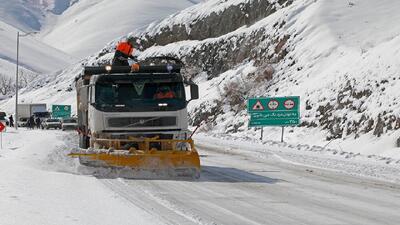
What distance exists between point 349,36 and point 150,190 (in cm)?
3389

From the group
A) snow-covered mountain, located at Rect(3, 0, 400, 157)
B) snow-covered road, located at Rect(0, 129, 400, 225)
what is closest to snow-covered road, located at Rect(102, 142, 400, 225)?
snow-covered road, located at Rect(0, 129, 400, 225)

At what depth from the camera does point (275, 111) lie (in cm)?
3122

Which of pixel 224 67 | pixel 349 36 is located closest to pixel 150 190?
pixel 349 36

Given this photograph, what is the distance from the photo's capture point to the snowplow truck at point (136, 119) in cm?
1550

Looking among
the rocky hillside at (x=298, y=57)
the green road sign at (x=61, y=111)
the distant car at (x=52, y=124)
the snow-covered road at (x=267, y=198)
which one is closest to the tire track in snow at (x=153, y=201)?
the snow-covered road at (x=267, y=198)

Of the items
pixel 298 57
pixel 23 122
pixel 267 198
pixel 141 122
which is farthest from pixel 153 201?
pixel 23 122

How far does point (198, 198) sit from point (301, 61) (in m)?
34.2

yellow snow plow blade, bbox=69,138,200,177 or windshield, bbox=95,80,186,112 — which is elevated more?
windshield, bbox=95,80,186,112

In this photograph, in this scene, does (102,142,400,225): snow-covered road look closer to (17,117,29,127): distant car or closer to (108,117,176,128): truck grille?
(108,117,176,128): truck grille

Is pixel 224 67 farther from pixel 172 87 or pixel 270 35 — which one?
pixel 172 87

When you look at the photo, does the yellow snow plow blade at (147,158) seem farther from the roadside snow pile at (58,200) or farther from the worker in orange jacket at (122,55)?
the worker in orange jacket at (122,55)

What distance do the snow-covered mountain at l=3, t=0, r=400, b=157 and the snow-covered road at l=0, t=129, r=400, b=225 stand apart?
35.2 ft

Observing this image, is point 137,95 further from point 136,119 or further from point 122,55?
point 122,55

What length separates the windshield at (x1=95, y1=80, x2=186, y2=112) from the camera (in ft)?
53.3
